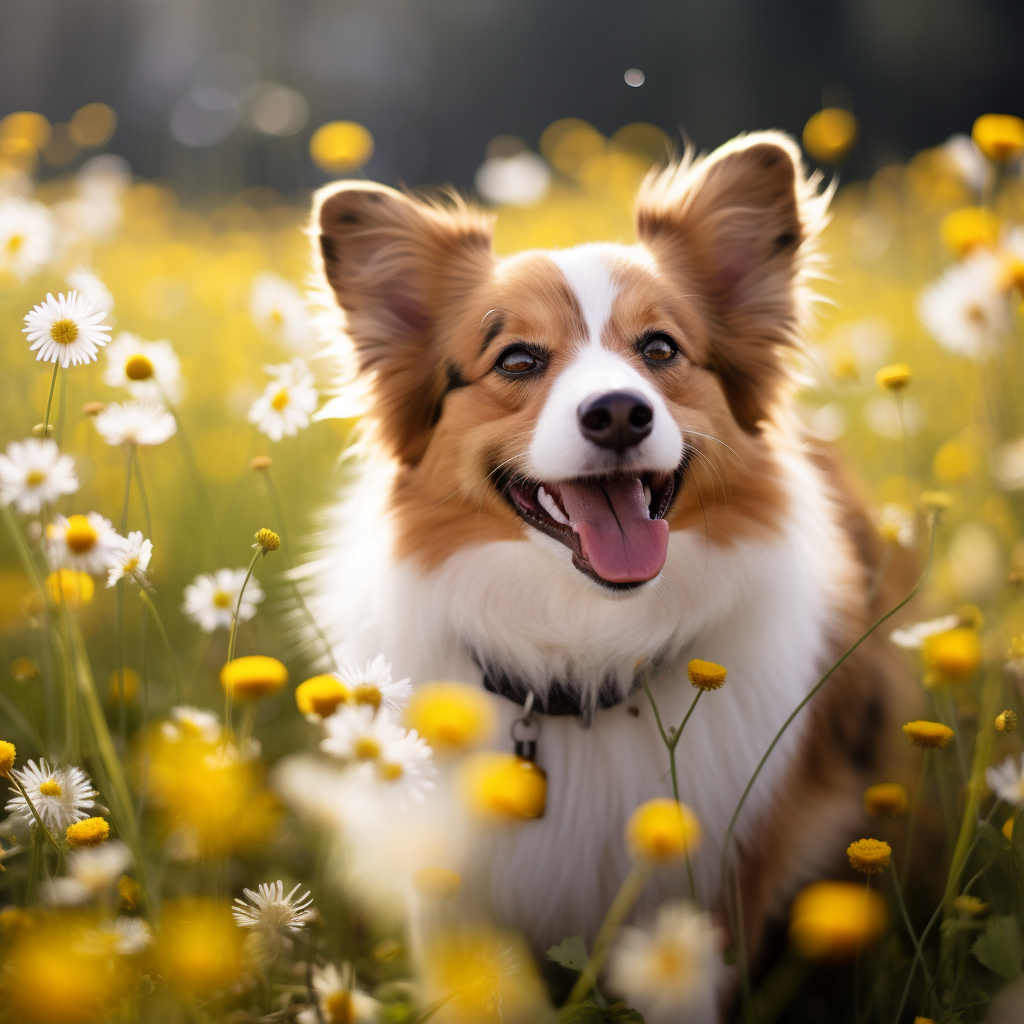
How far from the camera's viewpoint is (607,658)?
247 centimetres

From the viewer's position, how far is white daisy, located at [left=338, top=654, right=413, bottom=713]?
4.99 feet

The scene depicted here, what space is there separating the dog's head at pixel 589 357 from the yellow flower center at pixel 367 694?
34.7 inches

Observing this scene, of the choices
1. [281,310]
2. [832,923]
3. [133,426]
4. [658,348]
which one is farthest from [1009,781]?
[281,310]

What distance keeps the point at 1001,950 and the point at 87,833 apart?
177 cm

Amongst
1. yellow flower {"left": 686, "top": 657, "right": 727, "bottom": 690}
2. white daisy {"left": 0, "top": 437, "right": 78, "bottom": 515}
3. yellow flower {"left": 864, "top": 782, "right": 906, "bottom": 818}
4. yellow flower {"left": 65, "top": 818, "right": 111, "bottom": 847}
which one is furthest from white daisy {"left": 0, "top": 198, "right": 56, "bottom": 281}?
yellow flower {"left": 864, "top": 782, "right": 906, "bottom": 818}

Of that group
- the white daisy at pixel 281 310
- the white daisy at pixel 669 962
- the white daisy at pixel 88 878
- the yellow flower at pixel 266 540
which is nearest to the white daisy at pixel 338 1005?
the white daisy at pixel 88 878

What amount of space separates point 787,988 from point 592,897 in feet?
1.89

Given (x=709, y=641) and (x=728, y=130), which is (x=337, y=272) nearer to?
(x=709, y=641)

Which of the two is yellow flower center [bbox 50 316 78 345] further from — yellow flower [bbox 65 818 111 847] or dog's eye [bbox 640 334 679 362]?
dog's eye [bbox 640 334 679 362]

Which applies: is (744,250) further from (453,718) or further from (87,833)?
(87,833)

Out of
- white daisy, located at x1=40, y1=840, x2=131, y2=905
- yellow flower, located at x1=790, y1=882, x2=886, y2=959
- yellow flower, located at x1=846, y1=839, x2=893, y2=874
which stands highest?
yellow flower, located at x1=790, y1=882, x2=886, y2=959

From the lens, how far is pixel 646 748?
7.80ft

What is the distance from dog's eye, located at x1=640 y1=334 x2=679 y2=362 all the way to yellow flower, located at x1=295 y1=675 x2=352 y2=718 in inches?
60.4

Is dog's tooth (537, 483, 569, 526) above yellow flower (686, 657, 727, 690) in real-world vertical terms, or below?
above
